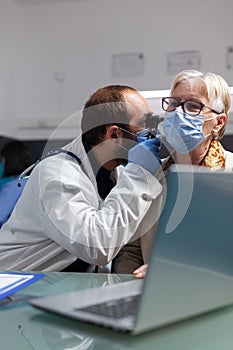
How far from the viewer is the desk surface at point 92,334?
1.78 ft

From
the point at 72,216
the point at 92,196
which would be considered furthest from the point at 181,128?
the point at 72,216

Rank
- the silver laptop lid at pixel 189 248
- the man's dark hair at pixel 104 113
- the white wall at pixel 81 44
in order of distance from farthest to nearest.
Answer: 1. the white wall at pixel 81 44
2. the man's dark hair at pixel 104 113
3. the silver laptop lid at pixel 189 248

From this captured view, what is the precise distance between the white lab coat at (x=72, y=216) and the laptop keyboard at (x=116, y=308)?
460 millimetres

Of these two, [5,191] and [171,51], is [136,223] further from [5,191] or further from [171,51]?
[171,51]

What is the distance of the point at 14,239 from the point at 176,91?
626 millimetres

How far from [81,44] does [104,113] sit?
242 cm

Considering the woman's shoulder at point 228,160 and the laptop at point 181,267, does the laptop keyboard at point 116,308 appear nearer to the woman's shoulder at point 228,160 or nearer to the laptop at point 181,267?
the laptop at point 181,267

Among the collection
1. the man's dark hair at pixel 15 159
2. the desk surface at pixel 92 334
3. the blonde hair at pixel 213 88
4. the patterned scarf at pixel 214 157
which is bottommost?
the man's dark hair at pixel 15 159

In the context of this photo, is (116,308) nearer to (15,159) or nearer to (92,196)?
(92,196)

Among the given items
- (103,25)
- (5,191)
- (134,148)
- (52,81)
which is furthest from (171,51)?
(134,148)

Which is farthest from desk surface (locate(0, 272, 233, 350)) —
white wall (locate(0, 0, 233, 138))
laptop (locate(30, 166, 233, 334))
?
white wall (locate(0, 0, 233, 138))

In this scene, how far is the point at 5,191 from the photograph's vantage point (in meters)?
2.46

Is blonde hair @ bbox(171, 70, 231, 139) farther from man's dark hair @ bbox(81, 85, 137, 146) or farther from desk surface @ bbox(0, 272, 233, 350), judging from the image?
desk surface @ bbox(0, 272, 233, 350)

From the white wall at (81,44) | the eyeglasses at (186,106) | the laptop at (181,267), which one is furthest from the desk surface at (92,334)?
the white wall at (81,44)
